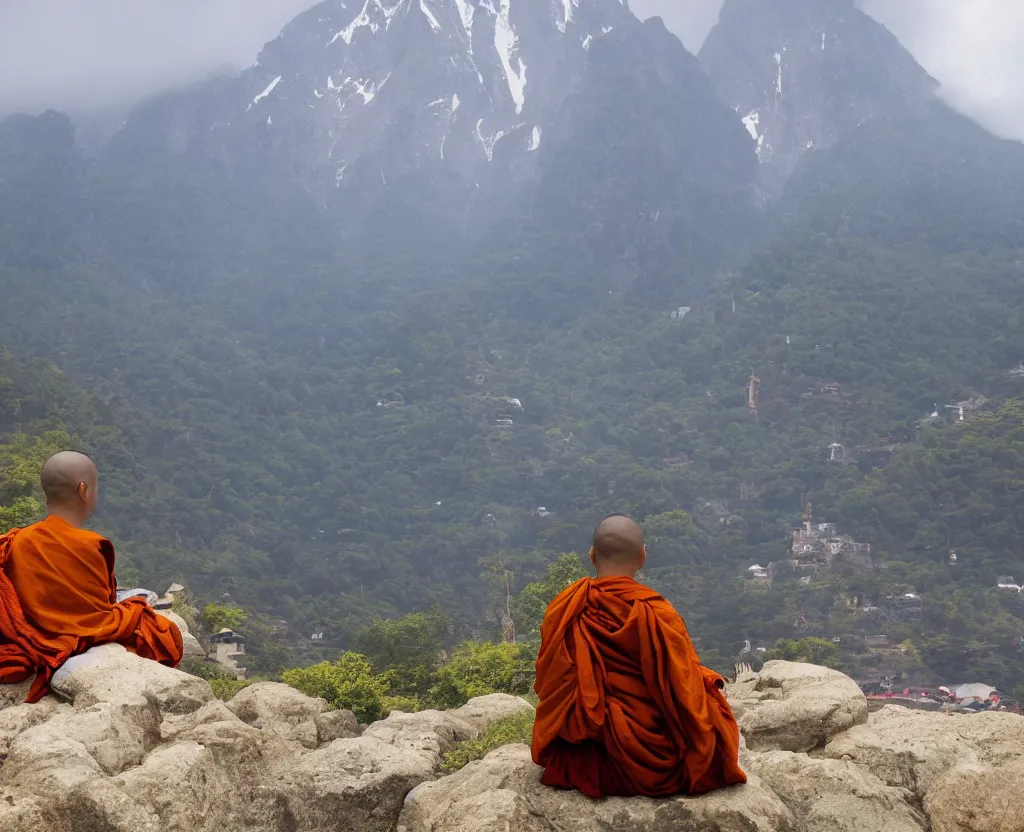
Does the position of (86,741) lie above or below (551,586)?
above

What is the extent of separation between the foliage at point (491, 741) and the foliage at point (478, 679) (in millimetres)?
6819

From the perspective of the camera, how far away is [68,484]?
245 inches

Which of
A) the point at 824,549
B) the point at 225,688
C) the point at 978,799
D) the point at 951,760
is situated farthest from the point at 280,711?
the point at 824,549

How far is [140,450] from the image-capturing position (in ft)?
211

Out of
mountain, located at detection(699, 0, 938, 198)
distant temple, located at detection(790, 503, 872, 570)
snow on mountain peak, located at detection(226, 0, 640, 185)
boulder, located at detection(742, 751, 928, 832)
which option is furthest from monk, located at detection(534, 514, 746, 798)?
snow on mountain peak, located at detection(226, 0, 640, 185)

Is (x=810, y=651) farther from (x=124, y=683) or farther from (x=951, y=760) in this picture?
(x=124, y=683)

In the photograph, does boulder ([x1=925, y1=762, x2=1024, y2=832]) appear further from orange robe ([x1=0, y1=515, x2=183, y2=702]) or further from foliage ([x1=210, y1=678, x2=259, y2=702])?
foliage ([x1=210, y1=678, x2=259, y2=702])

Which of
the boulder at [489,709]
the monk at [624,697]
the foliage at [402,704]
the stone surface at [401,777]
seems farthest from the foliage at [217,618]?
the monk at [624,697]

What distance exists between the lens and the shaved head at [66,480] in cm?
621

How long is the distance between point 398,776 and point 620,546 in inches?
110

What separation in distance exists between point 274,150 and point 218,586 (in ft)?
310

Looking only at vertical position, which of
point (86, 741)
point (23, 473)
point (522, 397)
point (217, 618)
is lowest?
point (217, 618)

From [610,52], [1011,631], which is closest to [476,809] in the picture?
[1011,631]

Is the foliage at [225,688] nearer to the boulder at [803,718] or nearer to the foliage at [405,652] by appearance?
the foliage at [405,652]
